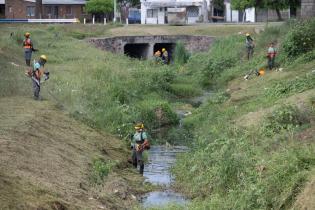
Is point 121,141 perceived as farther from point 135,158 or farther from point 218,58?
point 218,58

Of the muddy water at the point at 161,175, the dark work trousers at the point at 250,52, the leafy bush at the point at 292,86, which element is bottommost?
the muddy water at the point at 161,175

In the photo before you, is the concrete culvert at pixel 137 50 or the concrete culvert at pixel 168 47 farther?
the concrete culvert at pixel 137 50

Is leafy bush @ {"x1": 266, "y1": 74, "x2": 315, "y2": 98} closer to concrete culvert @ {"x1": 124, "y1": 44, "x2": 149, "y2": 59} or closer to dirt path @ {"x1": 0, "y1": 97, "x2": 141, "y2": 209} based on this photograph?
dirt path @ {"x1": 0, "y1": 97, "x2": 141, "y2": 209}

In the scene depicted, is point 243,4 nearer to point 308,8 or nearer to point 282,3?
point 282,3

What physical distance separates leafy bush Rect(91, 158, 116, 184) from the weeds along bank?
2216mm

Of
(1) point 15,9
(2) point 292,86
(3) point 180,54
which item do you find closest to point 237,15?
(1) point 15,9

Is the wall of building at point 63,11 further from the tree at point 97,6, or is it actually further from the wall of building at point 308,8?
the wall of building at point 308,8

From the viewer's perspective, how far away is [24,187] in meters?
17.7

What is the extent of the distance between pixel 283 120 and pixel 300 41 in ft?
58.2

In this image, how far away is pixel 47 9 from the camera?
9094cm

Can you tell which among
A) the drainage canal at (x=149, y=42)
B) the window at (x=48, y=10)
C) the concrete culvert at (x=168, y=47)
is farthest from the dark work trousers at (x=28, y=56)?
the window at (x=48, y=10)

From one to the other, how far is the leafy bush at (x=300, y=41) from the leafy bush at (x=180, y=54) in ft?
61.0

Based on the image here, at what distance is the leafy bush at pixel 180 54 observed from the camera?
60991 mm

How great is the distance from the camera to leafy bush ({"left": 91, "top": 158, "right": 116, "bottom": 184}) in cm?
2211
